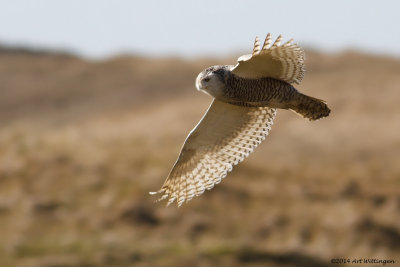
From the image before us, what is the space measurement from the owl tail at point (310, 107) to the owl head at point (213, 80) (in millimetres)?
797

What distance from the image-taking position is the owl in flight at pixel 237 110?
8.85 m

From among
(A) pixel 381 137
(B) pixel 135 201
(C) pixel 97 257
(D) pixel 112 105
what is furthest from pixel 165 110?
(C) pixel 97 257

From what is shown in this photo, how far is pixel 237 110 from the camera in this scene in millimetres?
10320

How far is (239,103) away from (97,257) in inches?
631

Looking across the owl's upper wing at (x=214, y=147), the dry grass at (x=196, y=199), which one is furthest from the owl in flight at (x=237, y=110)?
the dry grass at (x=196, y=199)

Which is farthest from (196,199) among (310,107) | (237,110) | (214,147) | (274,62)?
(274,62)

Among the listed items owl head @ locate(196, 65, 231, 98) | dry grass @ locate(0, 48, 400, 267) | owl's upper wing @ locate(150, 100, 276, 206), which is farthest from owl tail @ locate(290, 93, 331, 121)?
dry grass @ locate(0, 48, 400, 267)

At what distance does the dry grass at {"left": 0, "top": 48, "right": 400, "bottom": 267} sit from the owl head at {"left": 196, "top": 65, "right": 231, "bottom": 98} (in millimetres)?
15598

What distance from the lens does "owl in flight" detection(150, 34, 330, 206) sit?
885 cm

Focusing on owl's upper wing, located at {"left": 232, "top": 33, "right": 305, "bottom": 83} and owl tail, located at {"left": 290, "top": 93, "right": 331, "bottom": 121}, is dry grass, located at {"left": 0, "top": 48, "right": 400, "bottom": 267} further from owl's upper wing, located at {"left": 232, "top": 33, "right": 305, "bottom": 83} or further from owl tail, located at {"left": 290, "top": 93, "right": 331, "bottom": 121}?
owl's upper wing, located at {"left": 232, "top": 33, "right": 305, "bottom": 83}

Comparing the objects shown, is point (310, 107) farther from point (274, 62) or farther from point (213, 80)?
point (213, 80)

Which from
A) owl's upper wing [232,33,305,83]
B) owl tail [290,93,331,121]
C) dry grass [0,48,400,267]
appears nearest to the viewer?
owl's upper wing [232,33,305,83]

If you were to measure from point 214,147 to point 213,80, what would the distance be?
79.3 inches

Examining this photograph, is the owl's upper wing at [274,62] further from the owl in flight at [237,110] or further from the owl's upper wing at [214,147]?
the owl's upper wing at [214,147]
